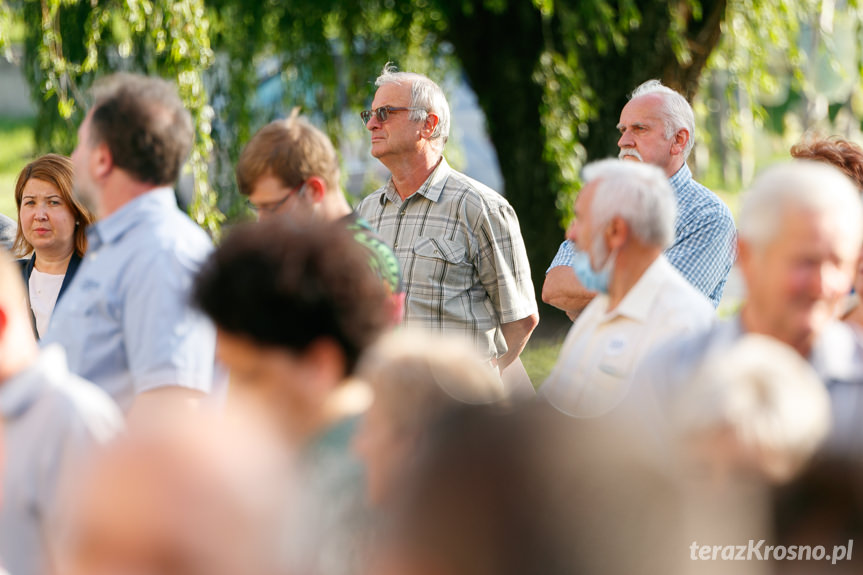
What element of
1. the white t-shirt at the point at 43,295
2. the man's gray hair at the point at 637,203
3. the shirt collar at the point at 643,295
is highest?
the man's gray hair at the point at 637,203

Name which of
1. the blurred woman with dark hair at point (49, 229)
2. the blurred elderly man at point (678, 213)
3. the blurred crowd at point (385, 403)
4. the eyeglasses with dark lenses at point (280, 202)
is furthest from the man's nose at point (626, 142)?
the blurred woman with dark hair at point (49, 229)

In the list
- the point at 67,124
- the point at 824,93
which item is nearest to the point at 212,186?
the point at 67,124

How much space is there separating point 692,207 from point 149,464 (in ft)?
9.10

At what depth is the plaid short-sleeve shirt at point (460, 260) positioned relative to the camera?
4.21m

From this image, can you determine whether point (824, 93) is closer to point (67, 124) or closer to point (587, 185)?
point (67, 124)

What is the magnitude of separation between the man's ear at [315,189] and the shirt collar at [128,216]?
0.39 m

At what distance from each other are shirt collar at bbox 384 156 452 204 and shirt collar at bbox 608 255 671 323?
5.36ft

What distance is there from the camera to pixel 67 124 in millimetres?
7402

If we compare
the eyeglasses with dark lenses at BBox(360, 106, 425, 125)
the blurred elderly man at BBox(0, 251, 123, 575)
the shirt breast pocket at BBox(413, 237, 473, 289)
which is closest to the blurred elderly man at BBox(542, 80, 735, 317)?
the shirt breast pocket at BBox(413, 237, 473, 289)

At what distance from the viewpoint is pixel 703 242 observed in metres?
3.88

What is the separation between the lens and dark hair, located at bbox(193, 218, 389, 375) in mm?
2055

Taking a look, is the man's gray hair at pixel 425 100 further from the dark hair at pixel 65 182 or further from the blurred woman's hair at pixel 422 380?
the blurred woman's hair at pixel 422 380

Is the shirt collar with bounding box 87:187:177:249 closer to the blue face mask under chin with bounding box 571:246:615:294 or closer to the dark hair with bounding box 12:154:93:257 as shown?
the blue face mask under chin with bounding box 571:246:615:294

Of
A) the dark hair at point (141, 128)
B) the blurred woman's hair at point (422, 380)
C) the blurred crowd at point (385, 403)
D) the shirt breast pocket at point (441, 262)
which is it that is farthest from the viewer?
the shirt breast pocket at point (441, 262)
